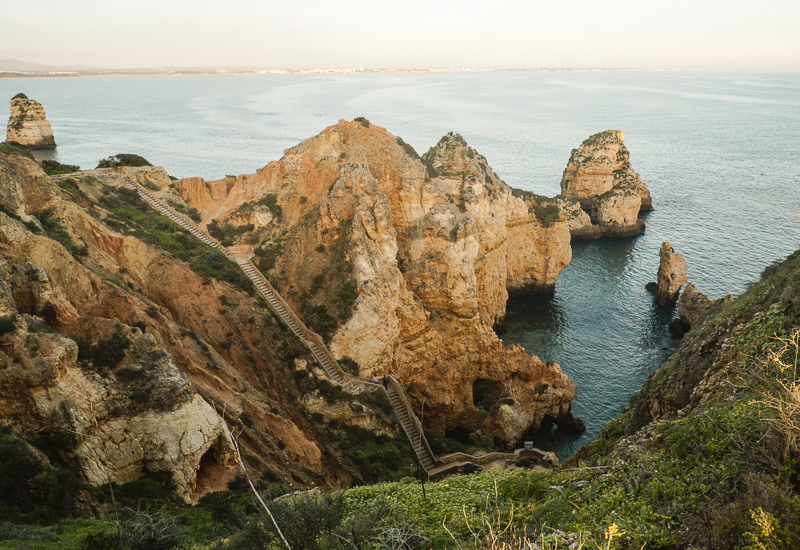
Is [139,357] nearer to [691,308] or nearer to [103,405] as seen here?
[103,405]

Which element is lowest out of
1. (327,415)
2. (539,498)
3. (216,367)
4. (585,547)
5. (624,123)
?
(327,415)

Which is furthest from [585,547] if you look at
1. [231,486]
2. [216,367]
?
[216,367]

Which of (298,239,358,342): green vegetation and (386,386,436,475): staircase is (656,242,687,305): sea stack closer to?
(386,386,436,475): staircase

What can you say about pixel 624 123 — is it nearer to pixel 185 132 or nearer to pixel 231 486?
pixel 185 132

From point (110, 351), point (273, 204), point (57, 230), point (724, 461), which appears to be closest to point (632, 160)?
point (273, 204)

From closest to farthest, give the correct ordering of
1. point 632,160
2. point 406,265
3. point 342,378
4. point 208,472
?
point 208,472 < point 342,378 < point 406,265 < point 632,160
